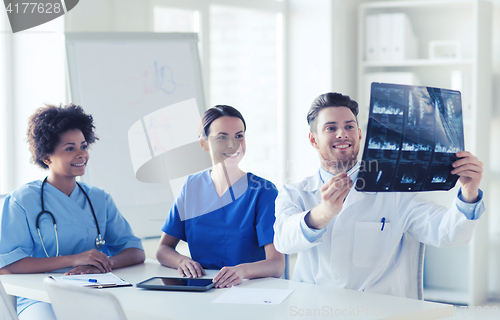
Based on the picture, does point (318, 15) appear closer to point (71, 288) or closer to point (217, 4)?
point (217, 4)

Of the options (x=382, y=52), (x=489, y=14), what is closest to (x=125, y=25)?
(x=382, y=52)

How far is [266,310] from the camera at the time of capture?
129 cm

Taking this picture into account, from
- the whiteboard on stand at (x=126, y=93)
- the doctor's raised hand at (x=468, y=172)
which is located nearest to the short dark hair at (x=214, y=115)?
the whiteboard on stand at (x=126, y=93)

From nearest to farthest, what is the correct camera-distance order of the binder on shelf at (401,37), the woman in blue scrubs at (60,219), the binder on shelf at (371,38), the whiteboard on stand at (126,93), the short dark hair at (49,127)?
the woman in blue scrubs at (60,219)
the short dark hair at (49,127)
the whiteboard on stand at (126,93)
the binder on shelf at (401,37)
the binder on shelf at (371,38)

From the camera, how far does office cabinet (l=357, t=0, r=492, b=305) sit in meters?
3.13

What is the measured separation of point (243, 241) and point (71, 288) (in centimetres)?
82

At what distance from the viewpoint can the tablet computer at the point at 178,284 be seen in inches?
58.6

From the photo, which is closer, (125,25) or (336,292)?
(336,292)

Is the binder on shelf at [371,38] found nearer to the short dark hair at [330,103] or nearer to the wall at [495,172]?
the wall at [495,172]

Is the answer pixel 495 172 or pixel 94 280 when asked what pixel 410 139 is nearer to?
pixel 94 280

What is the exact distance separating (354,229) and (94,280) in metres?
0.83

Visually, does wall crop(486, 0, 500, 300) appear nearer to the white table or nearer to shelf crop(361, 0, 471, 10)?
shelf crop(361, 0, 471, 10)

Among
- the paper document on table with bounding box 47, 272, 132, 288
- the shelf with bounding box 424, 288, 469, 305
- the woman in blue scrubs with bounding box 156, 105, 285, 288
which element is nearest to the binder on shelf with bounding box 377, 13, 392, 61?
the shelf with bounding box 424, 288, 469, 305

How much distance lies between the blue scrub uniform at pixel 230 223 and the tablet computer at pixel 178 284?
30 cm
